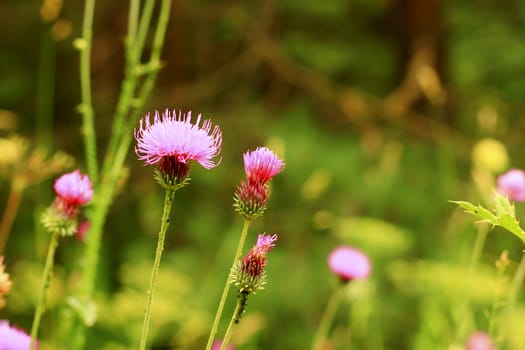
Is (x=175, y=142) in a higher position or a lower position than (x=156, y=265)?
higher

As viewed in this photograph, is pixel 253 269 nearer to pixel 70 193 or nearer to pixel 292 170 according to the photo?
pixel 70 193

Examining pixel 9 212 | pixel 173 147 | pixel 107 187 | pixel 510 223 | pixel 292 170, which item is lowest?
pixel 510 223

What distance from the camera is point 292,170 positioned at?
3012 millimetres

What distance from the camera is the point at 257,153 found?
34.4 inches

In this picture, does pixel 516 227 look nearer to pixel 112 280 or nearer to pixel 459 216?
pixel 459 216

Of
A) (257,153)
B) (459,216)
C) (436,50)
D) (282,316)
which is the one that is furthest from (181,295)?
(436,50)

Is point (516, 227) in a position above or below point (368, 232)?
below

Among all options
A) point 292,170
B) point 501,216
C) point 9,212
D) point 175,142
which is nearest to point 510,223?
point 501,216

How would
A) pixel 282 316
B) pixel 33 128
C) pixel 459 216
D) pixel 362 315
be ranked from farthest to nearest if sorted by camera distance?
pixel 33 128, pixel 282 316, pixel 459 216, pixel 362 315

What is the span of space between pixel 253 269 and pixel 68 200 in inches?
13.3

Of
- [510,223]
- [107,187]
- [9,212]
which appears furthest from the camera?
[9,212]

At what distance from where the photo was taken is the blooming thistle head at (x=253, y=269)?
0.82 m

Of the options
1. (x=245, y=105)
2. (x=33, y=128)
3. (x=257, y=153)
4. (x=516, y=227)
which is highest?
(x=33, y=128)

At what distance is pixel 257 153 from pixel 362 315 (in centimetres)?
136
